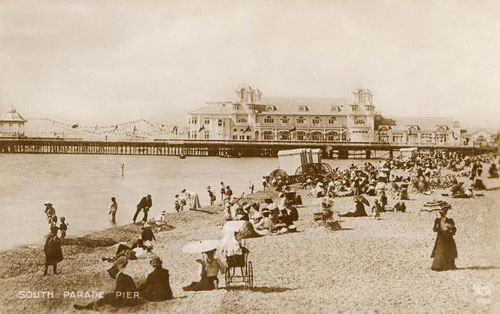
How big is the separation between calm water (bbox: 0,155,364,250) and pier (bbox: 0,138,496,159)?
3.88 feet

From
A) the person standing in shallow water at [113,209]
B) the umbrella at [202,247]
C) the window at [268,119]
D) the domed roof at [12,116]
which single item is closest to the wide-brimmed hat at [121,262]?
the umbrella at [202,247]

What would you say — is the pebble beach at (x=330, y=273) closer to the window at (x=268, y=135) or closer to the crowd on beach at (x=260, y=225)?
the crowd on beach at (x=260, y=225)

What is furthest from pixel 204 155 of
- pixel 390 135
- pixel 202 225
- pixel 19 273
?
pixel 19 273

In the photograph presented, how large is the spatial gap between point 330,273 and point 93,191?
8.79m

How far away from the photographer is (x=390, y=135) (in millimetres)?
25750

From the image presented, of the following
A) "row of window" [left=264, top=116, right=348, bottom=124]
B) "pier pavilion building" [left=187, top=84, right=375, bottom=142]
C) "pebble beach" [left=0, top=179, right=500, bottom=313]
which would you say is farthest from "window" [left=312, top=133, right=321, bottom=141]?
"pebble beach" [left=0, top=179, right=500, bottom=313]

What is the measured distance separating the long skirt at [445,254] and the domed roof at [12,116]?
608 cm

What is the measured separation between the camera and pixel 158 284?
17.9ft

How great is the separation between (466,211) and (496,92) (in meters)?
1.45

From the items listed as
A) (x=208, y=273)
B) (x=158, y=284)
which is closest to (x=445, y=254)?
(x=208, y=273)

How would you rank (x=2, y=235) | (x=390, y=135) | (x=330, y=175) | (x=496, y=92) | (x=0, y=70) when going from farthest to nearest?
(x=390, y=135) → (x=330, y=175) → (x=2, y=235) → (x=0, y=70) → (x=496, y=92)

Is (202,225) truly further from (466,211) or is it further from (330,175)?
(330,175)

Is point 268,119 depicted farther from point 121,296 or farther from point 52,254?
point 121,296

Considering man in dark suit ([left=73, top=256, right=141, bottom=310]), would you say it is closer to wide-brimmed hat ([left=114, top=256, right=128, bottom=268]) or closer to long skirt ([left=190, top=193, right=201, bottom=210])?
wide-brimmed hat ([left=114, top=256, right=128, bottom=268])
